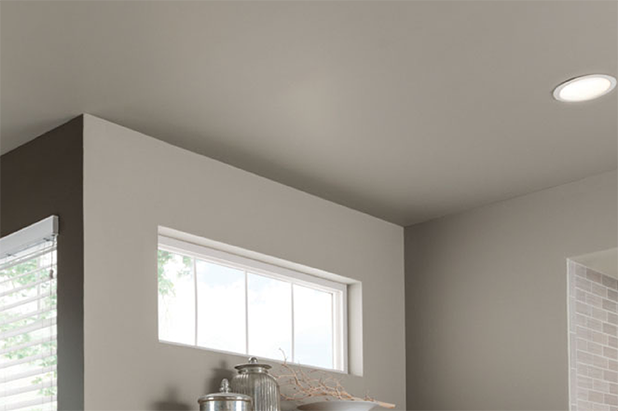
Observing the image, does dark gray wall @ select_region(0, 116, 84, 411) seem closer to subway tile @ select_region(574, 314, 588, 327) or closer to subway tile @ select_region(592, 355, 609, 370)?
subway tile @ select_region(574, 314, 588, 327)

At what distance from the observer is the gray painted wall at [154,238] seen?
346cm

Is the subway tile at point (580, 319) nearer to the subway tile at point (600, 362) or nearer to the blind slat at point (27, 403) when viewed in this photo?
the subway tile at point (600, 362)

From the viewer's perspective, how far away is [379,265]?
15.8 ft

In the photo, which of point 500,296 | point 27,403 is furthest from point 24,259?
point 500,296

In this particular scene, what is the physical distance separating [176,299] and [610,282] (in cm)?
216

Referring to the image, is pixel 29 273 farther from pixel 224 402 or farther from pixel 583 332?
pixel 583 332

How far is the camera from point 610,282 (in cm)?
465

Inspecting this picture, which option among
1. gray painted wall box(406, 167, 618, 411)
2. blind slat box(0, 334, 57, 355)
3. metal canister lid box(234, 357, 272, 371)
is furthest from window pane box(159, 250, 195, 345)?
gray painted wall box(406, 167, 618, 411)

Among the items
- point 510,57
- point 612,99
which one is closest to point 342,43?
point 510,57

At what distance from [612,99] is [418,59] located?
84 cm

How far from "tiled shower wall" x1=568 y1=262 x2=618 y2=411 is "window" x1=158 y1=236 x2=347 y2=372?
1.08m

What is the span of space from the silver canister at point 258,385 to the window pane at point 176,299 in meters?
0.30

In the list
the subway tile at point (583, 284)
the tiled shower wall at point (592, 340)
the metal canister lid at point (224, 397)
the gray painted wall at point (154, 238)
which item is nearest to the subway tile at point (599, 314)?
the tiled shower wall at point (592, 340)

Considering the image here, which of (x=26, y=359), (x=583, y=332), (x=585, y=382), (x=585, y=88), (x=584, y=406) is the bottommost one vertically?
(x=584, y=406)
